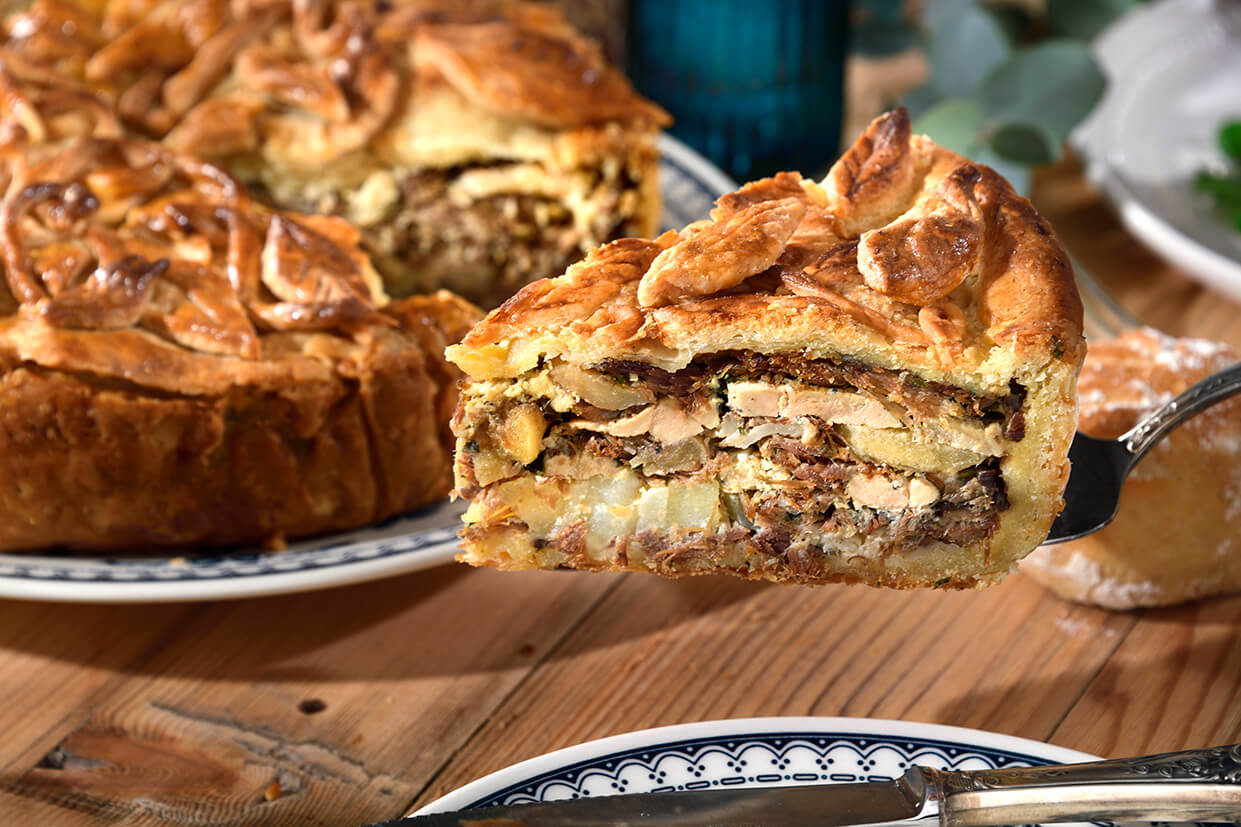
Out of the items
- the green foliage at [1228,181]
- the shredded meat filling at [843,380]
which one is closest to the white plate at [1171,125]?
the green foliage at [1228,181]

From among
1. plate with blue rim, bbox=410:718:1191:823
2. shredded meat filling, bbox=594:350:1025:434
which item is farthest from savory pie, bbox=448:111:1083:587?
plate with blue rim, bbox=410:718:1191:823

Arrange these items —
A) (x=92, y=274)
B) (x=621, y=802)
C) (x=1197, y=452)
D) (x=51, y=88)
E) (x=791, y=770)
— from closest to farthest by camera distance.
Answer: (x=621, y=802), (x=791, y=770), (x=1197, y=452), (x=92, y=274), (x=51, y=88)

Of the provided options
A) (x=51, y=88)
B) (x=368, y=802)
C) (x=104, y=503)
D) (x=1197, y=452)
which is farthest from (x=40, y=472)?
(x=1197, y=452)

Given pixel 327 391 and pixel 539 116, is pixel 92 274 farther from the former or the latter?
pixel 539 116

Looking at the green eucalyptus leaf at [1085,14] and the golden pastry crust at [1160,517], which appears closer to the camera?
the golden pastry crust at [1160,517]

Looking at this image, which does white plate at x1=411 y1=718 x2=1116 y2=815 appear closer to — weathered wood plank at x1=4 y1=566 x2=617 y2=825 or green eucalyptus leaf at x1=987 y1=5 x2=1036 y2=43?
weathered wood plank at x1=4 y1=566 x2=617 y2=825

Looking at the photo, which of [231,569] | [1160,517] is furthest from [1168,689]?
[231,569]

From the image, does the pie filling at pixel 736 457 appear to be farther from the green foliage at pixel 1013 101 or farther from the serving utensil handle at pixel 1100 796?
the green foliage at pixel 1013 101
